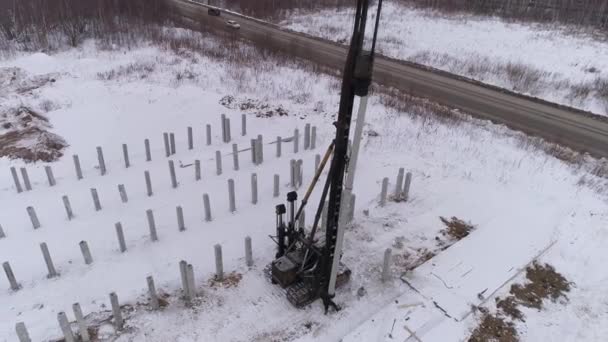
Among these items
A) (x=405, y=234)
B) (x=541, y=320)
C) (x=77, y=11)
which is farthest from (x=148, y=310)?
(x=77, y=11)

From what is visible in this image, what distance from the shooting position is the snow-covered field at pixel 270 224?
17.8 feet

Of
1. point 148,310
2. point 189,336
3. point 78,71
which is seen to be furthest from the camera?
point 78,71

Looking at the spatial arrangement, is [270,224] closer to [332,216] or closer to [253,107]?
[332,216]

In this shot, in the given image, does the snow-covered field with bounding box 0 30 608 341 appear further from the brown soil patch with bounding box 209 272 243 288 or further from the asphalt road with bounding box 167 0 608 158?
the asphalt road with bounding box 167 0 608 158

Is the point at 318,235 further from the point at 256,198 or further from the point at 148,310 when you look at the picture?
the point at 148,310

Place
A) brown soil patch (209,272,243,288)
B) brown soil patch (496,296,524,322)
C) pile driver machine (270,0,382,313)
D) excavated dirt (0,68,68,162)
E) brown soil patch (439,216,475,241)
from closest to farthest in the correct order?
pile driver machine (270,0,382,313), brown soil patch (496,296,524,322), brown soil patch (209,272,243,288), brown soil patch (439,216,475,241), excavated dirt (0,68,68,162)

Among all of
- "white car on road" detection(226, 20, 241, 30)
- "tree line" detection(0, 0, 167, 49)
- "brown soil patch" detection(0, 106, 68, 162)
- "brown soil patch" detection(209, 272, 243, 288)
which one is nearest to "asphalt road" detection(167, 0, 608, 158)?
"white car on road" detection(226, 20, 241, 30)

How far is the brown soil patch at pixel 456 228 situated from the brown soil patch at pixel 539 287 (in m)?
1.19

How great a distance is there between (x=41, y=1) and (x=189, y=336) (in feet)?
76.3

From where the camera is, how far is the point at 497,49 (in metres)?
21.6

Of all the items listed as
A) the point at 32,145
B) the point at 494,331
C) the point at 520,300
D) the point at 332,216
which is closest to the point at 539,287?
the point at 520,300

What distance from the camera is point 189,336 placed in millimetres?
5070

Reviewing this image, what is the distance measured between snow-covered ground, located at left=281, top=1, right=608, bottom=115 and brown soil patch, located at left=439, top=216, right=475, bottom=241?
11.4 m

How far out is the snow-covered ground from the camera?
1669 cm
